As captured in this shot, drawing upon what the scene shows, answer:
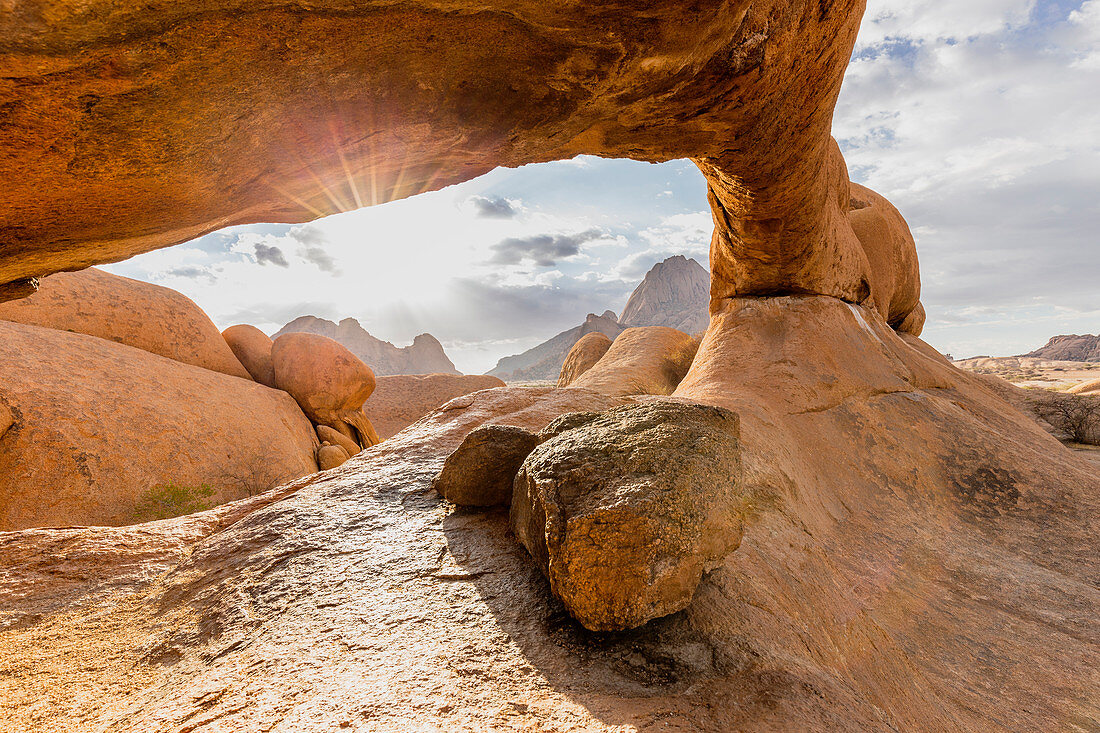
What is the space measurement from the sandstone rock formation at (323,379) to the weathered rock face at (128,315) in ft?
3.33

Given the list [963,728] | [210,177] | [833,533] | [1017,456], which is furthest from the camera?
[1017,456]

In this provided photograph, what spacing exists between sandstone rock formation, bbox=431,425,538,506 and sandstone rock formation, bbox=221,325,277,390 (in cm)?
1008

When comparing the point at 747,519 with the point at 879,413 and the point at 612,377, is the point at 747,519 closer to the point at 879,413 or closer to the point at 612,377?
the point at 879,413

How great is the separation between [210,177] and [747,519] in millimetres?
3677

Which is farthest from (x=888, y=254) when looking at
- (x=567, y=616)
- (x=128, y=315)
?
(x=128, y=315)

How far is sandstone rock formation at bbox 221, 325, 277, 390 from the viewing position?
36.5 ft

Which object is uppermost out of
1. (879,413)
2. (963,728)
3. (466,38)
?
(466,38)

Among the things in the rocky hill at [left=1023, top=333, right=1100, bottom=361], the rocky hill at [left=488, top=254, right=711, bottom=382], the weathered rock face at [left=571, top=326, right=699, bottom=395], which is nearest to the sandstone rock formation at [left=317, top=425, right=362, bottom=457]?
the weathered rock face at [left=571, top=326, right=699, bottom=395]

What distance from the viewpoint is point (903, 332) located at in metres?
9.12

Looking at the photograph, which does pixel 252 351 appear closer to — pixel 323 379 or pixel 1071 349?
pixel 323 379

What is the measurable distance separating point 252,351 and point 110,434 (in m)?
5.74

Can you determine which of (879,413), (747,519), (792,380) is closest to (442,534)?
(747,519)

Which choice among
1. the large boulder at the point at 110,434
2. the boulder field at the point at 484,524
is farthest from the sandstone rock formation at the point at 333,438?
the boulder field at the point at 484,524

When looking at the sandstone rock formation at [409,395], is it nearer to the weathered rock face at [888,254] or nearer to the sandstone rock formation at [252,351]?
the sandstone rock formation at [252,351]
